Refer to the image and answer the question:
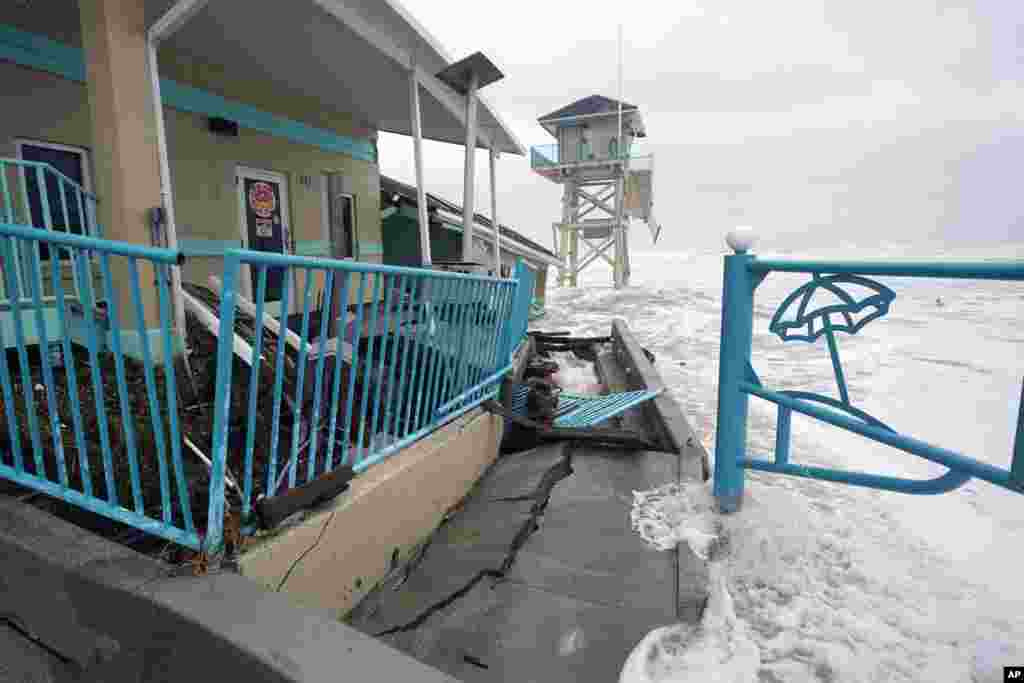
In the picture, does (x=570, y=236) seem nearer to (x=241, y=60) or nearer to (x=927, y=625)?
(x=241, y=60)

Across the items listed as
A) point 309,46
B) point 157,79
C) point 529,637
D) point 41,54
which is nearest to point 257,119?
point 309,46

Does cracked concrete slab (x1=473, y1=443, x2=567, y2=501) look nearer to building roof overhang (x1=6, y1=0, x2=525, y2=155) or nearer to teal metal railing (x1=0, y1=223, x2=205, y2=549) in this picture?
teal metal railing (x1=0, y1=223, x2=205, y2=549)

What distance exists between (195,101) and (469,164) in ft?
11.0

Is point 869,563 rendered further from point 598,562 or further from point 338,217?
point 338,217

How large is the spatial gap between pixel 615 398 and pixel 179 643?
4014mm

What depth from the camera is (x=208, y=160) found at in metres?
6.09

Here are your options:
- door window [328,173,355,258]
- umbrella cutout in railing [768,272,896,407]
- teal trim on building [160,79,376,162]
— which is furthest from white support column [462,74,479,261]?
umbrella cutout in railing [768,272,896,407]

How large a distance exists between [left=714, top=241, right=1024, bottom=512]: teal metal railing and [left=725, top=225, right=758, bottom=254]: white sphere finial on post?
0.11ft

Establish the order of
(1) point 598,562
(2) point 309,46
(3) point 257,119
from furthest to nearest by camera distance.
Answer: (3) point 257,119 < (2) point 309,46 < (1) point 598,562

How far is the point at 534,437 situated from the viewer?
4070mm

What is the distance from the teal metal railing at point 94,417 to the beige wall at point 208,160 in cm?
289

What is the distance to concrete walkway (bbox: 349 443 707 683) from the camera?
1.95m

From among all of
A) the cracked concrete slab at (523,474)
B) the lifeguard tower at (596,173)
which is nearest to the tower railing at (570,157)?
the lifeguard tower at (596,173)

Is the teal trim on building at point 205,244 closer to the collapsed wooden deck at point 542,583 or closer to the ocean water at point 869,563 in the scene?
the collapsed wooden deck at point 542,583
